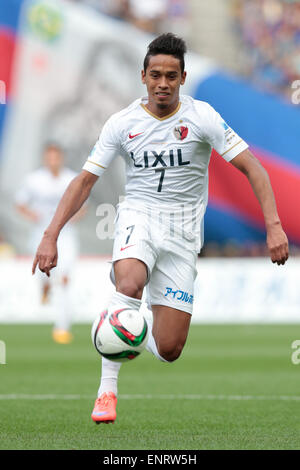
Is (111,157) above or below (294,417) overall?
above

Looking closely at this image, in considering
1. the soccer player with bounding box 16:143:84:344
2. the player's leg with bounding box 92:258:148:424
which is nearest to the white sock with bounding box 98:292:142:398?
the player's leg with bounding box 92:258:148:424

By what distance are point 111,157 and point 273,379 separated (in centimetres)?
368

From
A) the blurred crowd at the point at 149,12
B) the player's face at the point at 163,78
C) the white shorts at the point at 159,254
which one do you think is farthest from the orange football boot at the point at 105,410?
the blurred crowd at the point at 149,12

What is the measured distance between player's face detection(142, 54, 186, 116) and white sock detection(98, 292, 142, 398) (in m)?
1.26

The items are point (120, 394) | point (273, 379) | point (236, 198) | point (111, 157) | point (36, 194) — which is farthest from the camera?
point (236, 198)

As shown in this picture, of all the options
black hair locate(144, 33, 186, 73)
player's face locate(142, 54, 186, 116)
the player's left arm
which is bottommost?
the player's left arm

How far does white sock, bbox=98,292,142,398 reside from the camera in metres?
5.48

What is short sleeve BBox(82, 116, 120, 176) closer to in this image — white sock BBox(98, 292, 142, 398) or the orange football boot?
white sock BBox(98, 292, 142, 398)

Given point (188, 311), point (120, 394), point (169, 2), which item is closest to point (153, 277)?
point (188, 311)

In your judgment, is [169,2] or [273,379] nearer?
[273,379]

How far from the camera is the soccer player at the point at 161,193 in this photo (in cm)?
566

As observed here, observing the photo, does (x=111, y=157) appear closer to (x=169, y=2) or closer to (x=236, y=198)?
(x=236, y=198)

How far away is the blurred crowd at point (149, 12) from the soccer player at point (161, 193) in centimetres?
1675

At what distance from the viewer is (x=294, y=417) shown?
6.21 meters
